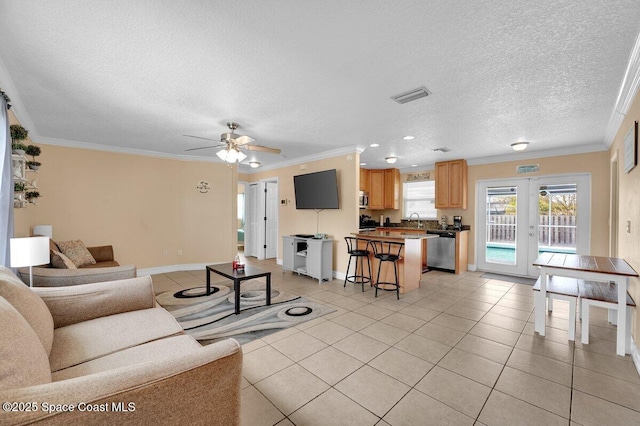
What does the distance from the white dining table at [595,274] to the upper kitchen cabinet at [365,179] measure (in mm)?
4489

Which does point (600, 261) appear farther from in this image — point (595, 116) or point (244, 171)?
point (244, 171)

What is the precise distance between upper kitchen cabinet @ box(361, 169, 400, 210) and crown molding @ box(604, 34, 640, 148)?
401 centimetres

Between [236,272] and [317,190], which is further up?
[317,190]

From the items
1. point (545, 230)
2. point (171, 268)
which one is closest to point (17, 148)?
point (171, 268)

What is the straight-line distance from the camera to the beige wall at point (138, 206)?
15.1 ft

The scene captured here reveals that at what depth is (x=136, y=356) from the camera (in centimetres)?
155

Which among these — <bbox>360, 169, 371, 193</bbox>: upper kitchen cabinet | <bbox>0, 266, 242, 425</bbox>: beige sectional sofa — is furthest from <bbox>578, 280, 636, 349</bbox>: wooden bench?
<bbox>360, 169, 371, 193</bbox>: upper kitchen cabinet

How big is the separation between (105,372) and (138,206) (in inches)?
207

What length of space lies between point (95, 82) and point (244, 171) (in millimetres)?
5106

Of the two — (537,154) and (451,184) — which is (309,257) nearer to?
(451,184)

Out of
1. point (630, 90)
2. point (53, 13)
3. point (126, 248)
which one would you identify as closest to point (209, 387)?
point (53, 13)

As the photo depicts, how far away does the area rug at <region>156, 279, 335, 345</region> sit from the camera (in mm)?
2941

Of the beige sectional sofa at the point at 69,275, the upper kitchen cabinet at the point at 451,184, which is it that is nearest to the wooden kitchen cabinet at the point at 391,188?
the upper kitchen cabinet at the point at 451,184

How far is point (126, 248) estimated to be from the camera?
5.28m
